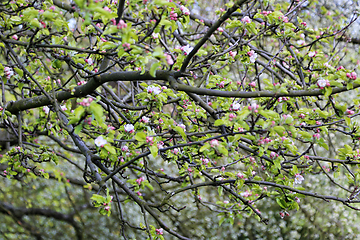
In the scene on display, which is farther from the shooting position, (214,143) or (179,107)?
(179,107)

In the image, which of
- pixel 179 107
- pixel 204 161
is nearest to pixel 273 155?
pixel 204 161

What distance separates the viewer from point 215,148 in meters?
1.80

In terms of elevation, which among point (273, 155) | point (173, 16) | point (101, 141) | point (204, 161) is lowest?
point (101, 141)

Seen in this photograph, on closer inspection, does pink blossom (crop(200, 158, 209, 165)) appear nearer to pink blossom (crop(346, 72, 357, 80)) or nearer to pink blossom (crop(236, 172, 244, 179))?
pink blossom (crop(236, 172, 244, 179))

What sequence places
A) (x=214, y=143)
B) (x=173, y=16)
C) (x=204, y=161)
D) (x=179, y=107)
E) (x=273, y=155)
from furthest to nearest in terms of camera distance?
(x=179, y=107) → (x=204, y=161) → (x=273, y=155) → (x=173, y=16) → (x=214, y=143)

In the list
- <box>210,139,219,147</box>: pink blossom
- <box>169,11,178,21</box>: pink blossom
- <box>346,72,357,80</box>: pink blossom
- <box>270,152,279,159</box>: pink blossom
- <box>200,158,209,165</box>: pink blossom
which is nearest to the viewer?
<box>346,72,357,80</box>: pink blossom

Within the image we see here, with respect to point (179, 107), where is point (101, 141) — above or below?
below

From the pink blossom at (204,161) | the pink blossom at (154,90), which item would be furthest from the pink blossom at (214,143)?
the pink blossom at (204,161)

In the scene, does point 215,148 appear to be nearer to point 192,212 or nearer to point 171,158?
point 171,158

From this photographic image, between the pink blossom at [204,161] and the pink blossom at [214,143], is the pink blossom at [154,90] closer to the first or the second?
the pink blossom at [214,143]

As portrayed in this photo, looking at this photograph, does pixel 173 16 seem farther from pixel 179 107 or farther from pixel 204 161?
pixel 204 161

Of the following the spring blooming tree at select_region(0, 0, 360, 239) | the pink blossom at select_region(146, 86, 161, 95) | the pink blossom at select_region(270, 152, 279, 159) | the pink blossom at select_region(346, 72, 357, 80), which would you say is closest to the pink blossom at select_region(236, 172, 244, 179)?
the spring blooming tree at select_region(0, 0, 360, 239)

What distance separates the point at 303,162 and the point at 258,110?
1398 millimetres

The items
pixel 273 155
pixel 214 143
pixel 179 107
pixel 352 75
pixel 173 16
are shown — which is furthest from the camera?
pixel 179 107
